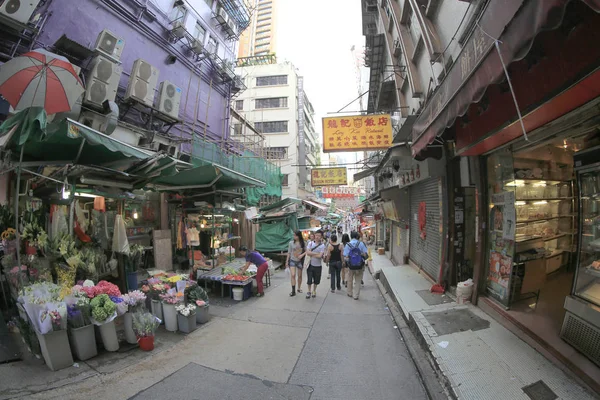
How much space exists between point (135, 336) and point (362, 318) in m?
4.46

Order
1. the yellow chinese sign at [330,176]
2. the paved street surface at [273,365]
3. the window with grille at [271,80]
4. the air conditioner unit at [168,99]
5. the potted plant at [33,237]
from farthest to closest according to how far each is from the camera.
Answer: the window with grille at [271,80] → the yellow chinese sign at [330,176] → the air conditioner unit at [168,99] → the potted plant at [33,237] → the paved street surface at [273,365]

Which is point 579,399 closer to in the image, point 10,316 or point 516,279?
point 516,279

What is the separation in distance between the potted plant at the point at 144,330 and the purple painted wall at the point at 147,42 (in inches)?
300

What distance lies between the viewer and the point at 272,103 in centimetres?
3631

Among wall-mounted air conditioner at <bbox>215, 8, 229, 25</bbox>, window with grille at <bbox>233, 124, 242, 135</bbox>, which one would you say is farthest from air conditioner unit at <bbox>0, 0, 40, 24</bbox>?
window with grille at <bbox>233, 124, 242, 135</bbox>

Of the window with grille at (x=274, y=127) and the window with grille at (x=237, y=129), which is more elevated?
the window with grille at (x=274, y=127)

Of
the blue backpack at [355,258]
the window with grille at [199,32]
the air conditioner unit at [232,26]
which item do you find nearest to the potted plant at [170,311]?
the blue backpack at [355,258]

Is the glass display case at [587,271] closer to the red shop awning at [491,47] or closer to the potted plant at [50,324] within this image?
the red shop awning at [491,47]

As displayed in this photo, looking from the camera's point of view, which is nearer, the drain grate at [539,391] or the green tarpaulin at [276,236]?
the drain grate at [539,391]

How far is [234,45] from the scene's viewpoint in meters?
16.8

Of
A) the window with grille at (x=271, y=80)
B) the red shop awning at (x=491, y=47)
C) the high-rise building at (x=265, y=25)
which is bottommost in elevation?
the red shop awning at (x=491, y=47)

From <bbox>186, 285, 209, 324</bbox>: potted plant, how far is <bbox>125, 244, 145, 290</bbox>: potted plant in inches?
54.1

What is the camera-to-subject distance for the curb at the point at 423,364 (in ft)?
11.4

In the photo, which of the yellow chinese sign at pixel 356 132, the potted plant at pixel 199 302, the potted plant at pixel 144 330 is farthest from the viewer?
the yellow chinese sign at pixel 356 132
